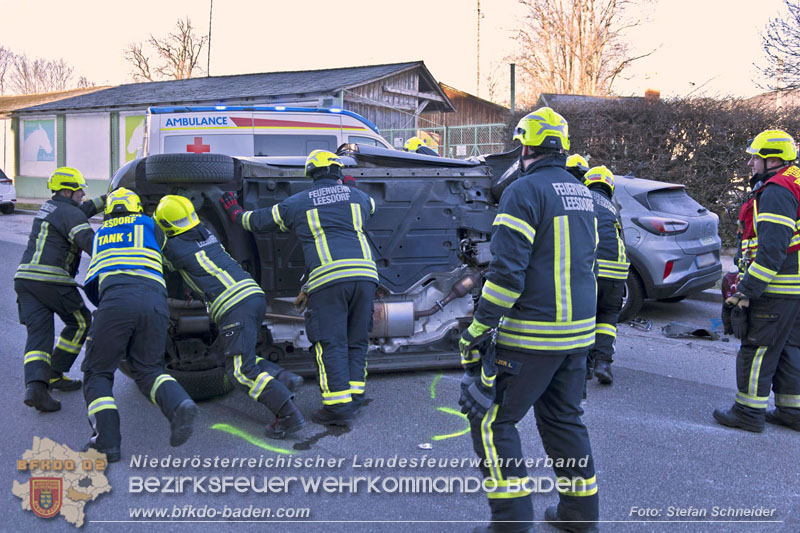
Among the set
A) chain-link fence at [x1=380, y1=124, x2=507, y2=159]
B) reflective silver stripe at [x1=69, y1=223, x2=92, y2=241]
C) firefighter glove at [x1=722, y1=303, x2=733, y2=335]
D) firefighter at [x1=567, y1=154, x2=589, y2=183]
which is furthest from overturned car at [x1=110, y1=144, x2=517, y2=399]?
chain-link fence at [x1=380, y1=124, x2=507, y2=159]

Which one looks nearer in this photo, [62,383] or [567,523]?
[567,523]

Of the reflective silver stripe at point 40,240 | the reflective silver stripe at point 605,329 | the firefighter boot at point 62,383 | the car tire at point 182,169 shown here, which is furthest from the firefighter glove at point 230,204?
the reflective silver stripe at point 605,329

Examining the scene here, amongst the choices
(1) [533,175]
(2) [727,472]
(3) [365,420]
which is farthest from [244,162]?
(2) [727,472]

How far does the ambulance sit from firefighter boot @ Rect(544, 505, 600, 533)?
6.14 metres

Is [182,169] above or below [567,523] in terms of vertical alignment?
above

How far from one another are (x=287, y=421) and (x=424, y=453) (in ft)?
2.89

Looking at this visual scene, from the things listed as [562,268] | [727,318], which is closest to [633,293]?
[727,318]

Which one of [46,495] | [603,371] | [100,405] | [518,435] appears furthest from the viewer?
[603,371]

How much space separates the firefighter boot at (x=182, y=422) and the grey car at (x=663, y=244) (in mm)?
4977

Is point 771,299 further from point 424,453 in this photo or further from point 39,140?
point 39,140

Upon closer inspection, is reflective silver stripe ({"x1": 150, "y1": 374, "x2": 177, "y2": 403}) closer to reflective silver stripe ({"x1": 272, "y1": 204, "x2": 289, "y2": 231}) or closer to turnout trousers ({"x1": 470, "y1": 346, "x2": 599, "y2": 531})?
reflective silver stripe ({"x1": 272, "y1": 204, "x2": 289, "y2": 231})

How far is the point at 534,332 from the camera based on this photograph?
3016 mm

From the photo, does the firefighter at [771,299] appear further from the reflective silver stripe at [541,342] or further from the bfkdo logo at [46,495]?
the bfkdo logo at [46,495]

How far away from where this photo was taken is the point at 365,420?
468cm
